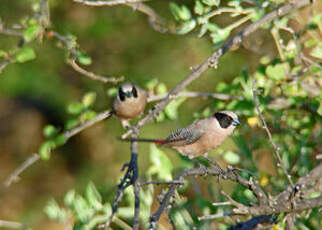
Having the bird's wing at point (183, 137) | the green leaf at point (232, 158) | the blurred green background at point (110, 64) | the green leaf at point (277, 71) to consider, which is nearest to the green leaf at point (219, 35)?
the green leaf at point (277, 71)

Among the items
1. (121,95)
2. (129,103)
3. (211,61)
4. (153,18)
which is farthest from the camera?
(121,95)

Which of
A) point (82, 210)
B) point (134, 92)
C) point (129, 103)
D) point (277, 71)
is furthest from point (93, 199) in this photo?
point (134, 92)

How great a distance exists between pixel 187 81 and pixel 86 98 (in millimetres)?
835

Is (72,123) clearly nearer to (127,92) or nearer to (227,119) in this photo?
(227,119)

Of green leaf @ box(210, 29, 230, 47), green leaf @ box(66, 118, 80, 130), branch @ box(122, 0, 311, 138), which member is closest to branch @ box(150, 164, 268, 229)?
branch @ box(122, 0, 311, 138)

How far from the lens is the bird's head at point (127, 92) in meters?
4.32

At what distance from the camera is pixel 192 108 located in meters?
5.96

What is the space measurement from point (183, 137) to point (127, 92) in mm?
1065

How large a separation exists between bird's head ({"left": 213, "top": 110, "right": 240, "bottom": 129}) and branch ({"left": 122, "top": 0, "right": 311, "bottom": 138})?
0.54 meters

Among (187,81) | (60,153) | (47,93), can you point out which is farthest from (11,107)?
(187,81)

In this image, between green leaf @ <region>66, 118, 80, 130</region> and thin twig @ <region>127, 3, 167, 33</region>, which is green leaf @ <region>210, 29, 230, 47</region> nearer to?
thin twig @ <region>127, 3, 167, 33</region>

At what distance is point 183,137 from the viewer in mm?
3449

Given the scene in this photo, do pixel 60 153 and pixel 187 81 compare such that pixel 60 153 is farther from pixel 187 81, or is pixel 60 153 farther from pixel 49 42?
pixel 187 81

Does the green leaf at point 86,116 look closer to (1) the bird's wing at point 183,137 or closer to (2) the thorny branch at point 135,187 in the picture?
(1) the bird's wing at point 183,137
